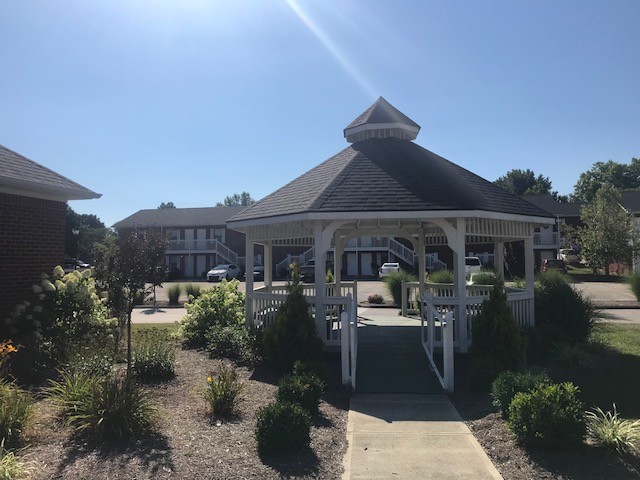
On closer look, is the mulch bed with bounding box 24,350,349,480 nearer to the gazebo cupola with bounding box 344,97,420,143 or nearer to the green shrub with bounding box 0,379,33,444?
the green shrub with bounding box 0,379,33,444

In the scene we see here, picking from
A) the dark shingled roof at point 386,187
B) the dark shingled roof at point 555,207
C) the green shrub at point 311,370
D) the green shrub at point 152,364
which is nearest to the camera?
the green shrub at point 311,370

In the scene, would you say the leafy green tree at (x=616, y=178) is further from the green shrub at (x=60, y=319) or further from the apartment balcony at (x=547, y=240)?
the green shrub at (x=60, y=319)

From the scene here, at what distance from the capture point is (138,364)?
26.7 feet

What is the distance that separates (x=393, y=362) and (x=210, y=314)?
5045 mm

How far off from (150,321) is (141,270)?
12211 millimetres

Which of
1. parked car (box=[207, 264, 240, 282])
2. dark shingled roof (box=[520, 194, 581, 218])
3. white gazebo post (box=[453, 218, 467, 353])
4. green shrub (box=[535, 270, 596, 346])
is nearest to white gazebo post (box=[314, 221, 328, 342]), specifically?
white gazebo post (box=[453, 218, 467, 353])

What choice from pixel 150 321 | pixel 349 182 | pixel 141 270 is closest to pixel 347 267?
pixel 150 321

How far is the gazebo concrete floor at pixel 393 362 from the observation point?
8469 millimetres

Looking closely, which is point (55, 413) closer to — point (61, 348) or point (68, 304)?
point (61, 348)

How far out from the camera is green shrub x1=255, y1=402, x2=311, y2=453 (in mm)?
5207

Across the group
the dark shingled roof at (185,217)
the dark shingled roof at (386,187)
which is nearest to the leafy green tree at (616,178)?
the dark shingled roof at (185,217)

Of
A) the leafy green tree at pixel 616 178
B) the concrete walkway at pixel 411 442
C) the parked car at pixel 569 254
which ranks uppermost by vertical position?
the leafy green tree at pixel 616 178

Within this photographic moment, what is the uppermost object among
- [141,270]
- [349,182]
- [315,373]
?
[349,182]

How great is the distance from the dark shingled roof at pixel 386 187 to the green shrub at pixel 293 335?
5.99 ft
